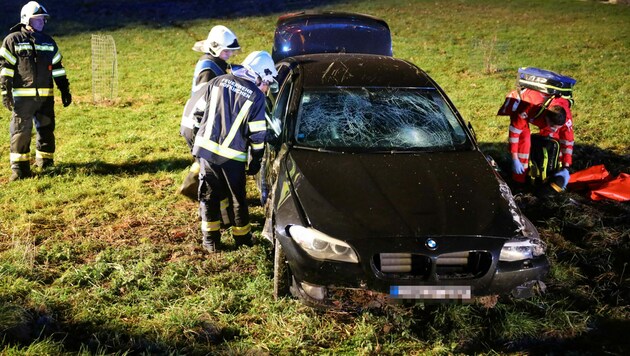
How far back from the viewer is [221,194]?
4.46 metres

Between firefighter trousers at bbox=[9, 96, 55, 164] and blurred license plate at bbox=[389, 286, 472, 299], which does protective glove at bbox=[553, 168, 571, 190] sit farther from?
firefighter trousers at bbox=[9, 96, 55, 164]

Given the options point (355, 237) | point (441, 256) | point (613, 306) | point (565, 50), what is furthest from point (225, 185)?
point (565, 50)

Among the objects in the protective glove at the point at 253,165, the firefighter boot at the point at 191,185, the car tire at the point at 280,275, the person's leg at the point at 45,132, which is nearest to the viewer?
the car tire at the point at 280,275

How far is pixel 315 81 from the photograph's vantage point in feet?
15.2

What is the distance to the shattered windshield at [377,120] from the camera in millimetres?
4227

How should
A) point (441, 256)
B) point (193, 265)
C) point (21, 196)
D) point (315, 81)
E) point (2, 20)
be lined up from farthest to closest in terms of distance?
point (2, 20)
point (21, 196)
point (315, 81)
point (193, 265)
point (441, 256)

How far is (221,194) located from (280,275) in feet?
3.40

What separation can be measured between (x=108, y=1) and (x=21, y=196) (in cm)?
1916

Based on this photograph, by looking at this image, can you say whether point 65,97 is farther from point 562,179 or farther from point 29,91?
point 562,179

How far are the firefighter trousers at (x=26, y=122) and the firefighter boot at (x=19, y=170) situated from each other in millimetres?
35

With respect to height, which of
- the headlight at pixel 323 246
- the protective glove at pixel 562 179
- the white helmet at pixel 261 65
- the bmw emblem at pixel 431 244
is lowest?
the protective glove at pixel 562 179

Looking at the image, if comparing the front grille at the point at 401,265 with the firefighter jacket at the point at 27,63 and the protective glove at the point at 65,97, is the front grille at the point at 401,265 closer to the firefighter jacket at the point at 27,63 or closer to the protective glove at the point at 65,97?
the firefighter jacket at the point at 27,63

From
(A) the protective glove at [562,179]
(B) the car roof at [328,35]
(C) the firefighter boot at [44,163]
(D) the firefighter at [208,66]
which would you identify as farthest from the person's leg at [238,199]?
(B) the car roof at [328,35]

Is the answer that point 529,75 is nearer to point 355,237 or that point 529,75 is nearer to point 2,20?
point 355,237
